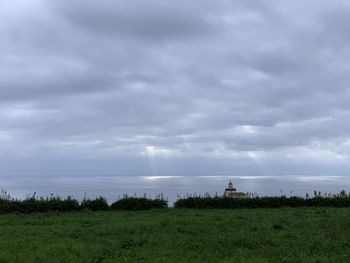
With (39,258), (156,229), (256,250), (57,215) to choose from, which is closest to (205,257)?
(256,250)

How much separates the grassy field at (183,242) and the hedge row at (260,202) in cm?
910

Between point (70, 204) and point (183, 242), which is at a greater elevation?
point (70, 204)

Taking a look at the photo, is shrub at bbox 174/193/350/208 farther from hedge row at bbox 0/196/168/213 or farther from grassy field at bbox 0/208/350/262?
grassy field at bbox 0/208/350/262

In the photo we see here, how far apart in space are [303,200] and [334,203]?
1799 millimetres

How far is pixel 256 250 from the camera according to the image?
41.8ft

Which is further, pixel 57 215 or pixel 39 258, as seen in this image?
pixel 57 215

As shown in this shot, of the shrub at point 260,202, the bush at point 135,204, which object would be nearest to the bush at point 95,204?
the bush at point 135,204

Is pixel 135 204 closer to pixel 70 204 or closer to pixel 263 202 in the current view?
pixel 70 204

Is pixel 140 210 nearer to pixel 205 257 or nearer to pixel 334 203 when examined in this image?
pixel 334 203

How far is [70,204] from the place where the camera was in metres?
27.2

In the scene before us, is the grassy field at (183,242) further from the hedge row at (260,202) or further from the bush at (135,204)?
the hedge row at (260,202)

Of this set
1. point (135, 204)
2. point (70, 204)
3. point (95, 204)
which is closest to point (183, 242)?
point (135, 204)

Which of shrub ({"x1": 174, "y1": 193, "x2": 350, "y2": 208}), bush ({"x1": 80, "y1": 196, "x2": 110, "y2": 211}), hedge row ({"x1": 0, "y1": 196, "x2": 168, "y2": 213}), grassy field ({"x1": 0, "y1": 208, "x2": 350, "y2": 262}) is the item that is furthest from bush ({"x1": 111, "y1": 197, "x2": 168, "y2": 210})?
grassy field ({"x1": 0, "y1": 208, "x2": 350, "y2": 262})

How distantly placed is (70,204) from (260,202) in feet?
35.1
